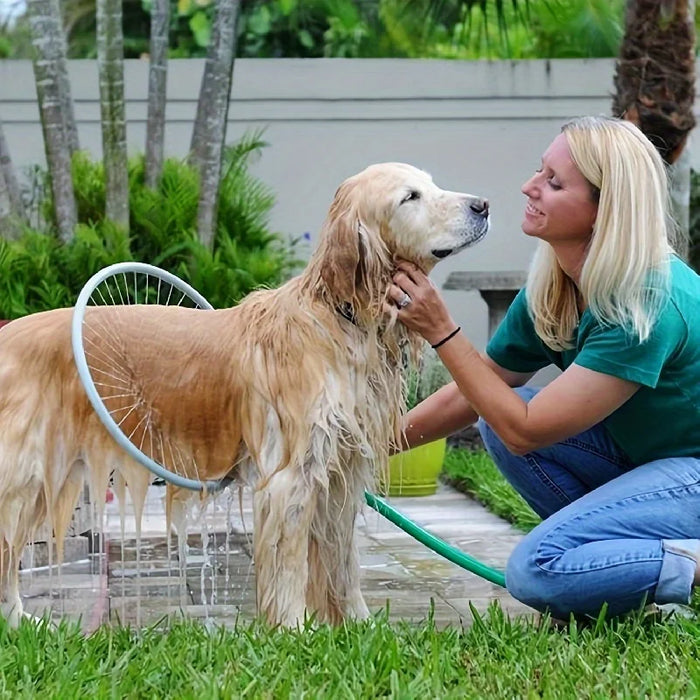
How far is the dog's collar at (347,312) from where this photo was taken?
3326 mm

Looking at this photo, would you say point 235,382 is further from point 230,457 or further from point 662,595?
point 662,595

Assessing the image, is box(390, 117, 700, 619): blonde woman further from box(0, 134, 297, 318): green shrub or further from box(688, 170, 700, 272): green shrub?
box(688, 170, 700, 272): green shrub

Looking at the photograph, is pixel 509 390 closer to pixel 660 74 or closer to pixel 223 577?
pixel 223 577

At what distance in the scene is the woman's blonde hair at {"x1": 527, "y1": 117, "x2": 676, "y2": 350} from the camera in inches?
130

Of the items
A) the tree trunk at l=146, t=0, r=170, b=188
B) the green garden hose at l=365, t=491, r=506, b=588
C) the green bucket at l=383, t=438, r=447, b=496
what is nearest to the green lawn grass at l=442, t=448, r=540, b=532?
the green bucket at l=383, t=438, r=447, b=496

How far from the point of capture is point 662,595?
335 cm

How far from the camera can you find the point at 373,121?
29.2 ft

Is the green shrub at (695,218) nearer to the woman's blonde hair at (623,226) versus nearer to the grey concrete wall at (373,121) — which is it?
the grey concrete wall at (373,121)

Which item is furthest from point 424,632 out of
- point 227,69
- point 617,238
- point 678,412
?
point 227,69

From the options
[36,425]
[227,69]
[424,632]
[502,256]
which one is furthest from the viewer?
[502,256]

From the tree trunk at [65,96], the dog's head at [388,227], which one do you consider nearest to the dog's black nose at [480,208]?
the dog's head at [388,227]

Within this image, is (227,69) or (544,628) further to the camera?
(227,69)

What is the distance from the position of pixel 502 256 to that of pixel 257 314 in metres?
5.83

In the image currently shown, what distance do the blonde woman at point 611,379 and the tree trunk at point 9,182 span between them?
4802 millimetres
